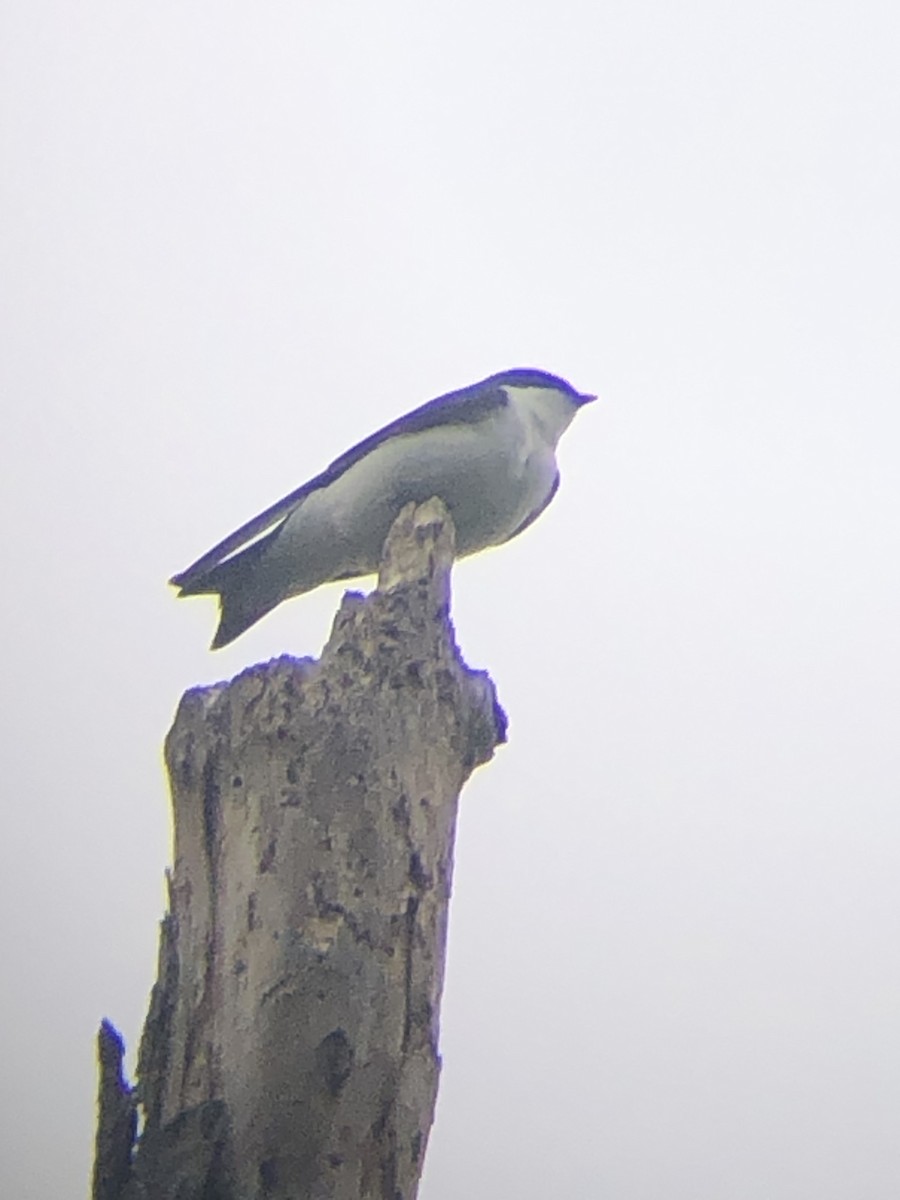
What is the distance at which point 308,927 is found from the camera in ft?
8.97

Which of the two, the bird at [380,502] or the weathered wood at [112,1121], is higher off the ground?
the bird at [380,502]

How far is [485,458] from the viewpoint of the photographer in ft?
13.7

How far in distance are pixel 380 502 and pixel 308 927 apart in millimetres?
1603

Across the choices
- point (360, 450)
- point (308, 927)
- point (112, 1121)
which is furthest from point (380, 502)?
point (112, 1121)

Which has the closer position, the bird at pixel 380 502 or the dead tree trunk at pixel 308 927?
the dead tree trunk at pixel 308 927

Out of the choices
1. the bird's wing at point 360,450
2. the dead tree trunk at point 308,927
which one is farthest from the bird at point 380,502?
the dead tree trunk at point 308,927

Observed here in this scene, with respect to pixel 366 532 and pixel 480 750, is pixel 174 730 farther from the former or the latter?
pixel 366 532

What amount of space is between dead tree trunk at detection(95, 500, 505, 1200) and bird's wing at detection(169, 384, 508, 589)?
3.64 feet

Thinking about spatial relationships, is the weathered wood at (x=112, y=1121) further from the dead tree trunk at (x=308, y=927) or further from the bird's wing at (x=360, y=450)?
the bird's wing at (x=360, y=450)

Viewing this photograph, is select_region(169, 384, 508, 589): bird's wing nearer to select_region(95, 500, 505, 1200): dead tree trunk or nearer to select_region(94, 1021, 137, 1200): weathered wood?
select_region(95, 500, 505, 1200): dead tree trunk

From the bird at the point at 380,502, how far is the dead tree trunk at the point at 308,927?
93 centimetres

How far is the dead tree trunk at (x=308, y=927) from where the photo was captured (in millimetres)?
2527

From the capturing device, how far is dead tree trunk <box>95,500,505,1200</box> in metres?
2.53

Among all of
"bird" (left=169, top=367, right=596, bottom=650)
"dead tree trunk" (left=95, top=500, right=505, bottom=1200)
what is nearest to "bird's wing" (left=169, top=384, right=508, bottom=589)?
"bird" (left=169, top=367, right=596, bottom=650)
